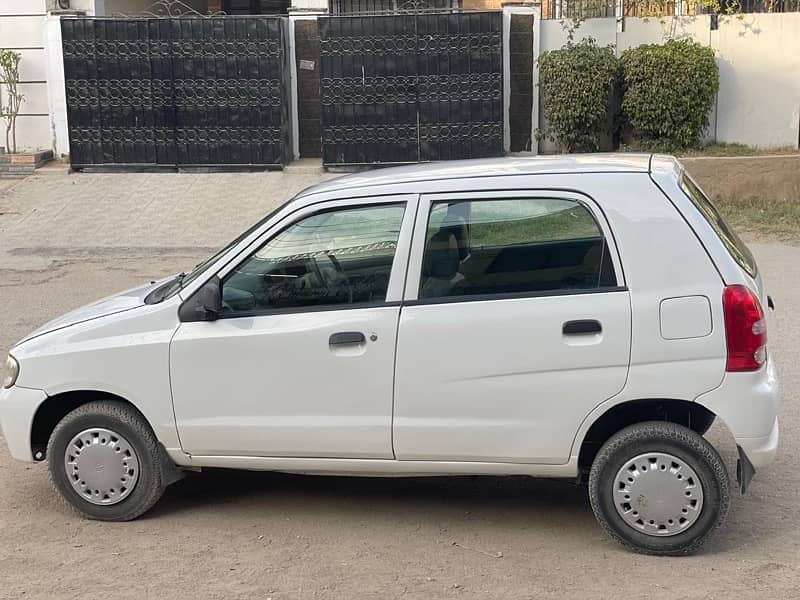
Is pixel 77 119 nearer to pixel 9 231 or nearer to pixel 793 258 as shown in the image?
pixel 9 231

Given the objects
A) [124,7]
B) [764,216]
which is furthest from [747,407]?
[124,7]

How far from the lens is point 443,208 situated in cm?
499

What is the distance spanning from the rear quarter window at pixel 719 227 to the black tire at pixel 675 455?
83 cm

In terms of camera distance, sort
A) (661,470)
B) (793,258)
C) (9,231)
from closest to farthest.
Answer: (661,470) < (793,258) < (9,231)

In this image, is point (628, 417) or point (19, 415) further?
point (19, 415)

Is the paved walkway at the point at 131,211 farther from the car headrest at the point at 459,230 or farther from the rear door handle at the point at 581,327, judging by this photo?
the rear door handle at the point at 581,327

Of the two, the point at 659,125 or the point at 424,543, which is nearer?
the point at 424,543

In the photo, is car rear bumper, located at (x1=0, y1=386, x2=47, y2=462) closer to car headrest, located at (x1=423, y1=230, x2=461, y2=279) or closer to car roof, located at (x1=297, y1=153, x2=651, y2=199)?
car roof, located at (x1=297, y1=153, x2=651, y2=199)

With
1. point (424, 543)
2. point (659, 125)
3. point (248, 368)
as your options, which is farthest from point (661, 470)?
point (659, 125)

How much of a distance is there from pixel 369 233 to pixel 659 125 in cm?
1088

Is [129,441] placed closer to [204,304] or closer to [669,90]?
[204,304]

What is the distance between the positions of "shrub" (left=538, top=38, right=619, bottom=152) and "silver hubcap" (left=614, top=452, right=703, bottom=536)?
431 inches

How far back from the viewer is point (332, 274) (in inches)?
199

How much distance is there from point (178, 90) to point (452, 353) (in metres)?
12.3
